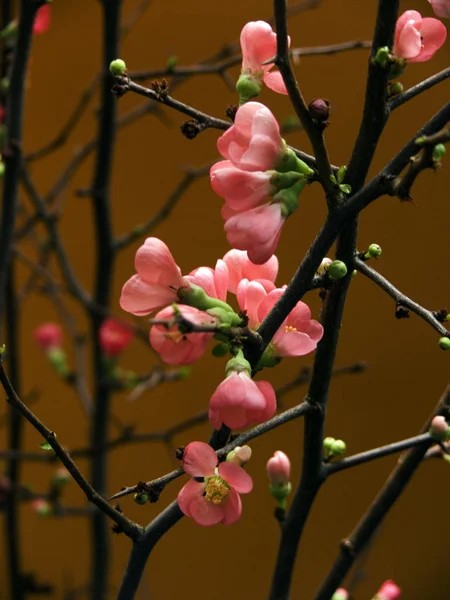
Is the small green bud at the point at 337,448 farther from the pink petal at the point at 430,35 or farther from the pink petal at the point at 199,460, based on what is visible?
the pink petal at the point at 430,35

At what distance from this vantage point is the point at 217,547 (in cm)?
163

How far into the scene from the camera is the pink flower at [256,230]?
→ 0.31m

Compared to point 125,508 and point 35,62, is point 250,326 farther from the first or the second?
point 35,62

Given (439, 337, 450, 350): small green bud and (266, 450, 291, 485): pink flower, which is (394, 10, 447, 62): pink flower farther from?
(266, 450, 291, 485): pink flower

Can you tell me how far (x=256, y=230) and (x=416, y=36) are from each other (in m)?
0.12

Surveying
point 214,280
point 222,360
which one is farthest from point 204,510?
point 222,360

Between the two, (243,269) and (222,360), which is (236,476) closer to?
(243,269)

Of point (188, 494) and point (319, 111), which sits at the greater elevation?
point (319, 111)

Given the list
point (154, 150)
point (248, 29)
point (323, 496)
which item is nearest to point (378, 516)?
point (248, 29)

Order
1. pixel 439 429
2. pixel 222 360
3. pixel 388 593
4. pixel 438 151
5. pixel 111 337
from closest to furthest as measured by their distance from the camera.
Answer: pixel 438 151
pixel 439 429
pixel 388 593
pixel 111 337
pixel 222 360

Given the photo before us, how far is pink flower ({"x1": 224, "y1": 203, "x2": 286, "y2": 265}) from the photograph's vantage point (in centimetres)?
31

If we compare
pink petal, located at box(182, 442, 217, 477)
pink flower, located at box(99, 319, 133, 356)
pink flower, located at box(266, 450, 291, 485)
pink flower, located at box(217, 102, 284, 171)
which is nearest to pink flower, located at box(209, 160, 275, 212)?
pink flower, located at box(217, 102, 284, 171)

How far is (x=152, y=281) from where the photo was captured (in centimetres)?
34

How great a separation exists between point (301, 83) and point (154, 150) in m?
0.38
